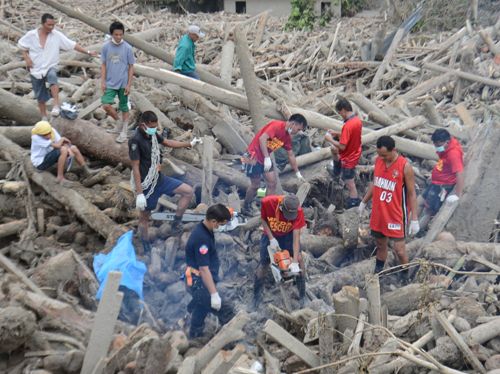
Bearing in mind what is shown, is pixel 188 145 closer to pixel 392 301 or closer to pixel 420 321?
pixel 392 301

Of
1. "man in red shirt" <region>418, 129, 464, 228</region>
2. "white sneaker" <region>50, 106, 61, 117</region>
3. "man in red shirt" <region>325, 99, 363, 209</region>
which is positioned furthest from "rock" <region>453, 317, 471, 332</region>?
"white sneaker" <region>50, 106, 61, 117</region>

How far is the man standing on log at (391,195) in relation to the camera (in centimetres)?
668

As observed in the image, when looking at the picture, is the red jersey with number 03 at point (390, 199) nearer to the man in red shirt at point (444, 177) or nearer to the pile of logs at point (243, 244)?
the pile of logs at point (243, 244)

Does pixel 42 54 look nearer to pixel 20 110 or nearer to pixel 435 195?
pixel 20 110

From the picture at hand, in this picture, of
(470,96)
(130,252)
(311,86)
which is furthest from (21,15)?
(130,252)

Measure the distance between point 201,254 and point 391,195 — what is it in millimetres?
2213

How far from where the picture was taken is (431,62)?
48.1 feet

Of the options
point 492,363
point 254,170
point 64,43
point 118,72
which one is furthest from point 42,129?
point 492,363

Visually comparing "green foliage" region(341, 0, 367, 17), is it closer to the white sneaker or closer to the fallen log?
the white sneaker

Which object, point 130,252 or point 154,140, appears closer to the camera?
point 130,252

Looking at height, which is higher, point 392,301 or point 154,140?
point 154,140

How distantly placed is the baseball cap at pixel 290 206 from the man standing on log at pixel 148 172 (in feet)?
5.49

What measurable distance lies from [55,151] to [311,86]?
8.13m

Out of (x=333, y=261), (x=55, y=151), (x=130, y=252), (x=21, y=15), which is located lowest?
(x=333, y=261)
